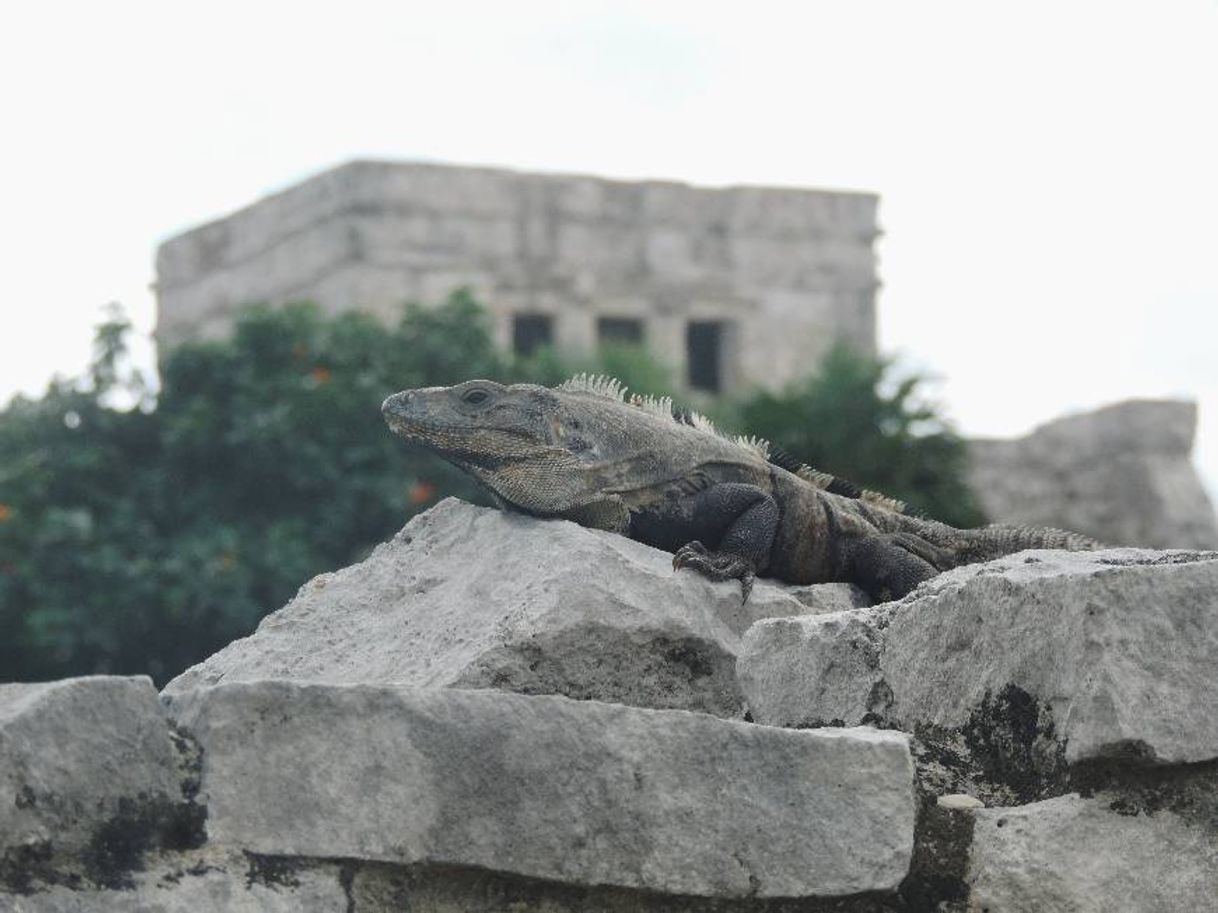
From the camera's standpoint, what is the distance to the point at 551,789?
15.0ft

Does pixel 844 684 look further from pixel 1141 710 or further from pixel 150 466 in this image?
pixel 150 466

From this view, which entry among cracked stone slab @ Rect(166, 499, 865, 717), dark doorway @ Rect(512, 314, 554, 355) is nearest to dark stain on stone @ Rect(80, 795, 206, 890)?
cracked stone slab @ Rect(166, 499, 865, 717)

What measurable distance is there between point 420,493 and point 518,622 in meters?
18.4

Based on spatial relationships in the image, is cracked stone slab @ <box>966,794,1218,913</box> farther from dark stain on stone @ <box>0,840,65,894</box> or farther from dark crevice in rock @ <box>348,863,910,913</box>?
dark stain on stone @ <box>0,840,65,894</box>

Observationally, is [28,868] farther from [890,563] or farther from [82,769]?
[890,563]

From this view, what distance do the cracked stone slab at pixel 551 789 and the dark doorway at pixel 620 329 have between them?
35936mm

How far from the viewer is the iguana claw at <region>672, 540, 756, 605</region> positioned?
625 cm

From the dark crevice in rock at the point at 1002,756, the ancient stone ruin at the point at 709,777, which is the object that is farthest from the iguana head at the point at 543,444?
the dark crevice in rock at the point at 1002,756

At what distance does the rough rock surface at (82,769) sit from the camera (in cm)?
425

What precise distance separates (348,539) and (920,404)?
22.5 ft

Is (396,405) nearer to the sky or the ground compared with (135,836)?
nearer to the sky

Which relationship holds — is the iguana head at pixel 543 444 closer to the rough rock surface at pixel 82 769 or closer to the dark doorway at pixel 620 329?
the rough rock surface at pixel 82 769

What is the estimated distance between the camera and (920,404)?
28.7 meters

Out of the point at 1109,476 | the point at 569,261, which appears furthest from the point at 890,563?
the point at 569,261
